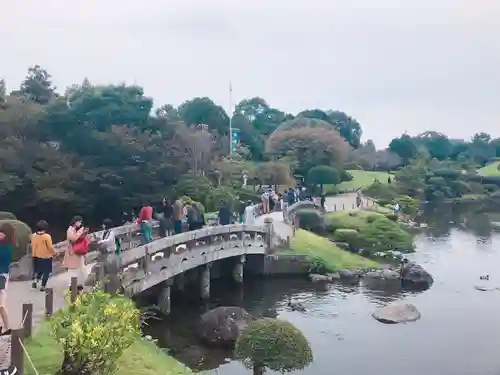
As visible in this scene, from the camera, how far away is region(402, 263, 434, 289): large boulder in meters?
28.2

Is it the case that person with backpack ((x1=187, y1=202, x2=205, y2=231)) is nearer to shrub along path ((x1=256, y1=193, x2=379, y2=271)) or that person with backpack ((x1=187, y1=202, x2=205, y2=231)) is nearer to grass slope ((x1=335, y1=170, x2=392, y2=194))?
shrub along path ((x1=256, y1=193, x2=379, y2=271))

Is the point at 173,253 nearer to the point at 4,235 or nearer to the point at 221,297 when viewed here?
the point at 221,297

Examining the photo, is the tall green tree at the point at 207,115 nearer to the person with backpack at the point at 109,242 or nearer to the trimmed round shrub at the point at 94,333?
the person with backpack at the point at 109,242

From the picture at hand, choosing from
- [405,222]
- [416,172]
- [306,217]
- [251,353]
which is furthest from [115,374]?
[416,172]

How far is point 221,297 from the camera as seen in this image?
2522 cm

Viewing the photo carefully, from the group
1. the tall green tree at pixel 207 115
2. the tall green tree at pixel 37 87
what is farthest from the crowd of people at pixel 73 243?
the tall green tree at pixel 207 115

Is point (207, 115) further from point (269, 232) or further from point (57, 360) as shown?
point (57, 360)

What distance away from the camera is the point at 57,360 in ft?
31.6

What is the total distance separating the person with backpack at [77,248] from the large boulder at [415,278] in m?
17.4

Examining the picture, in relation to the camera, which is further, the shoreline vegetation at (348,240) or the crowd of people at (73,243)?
the shoreline vegetation at (348,240)

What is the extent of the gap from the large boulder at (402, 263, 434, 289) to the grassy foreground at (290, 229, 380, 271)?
7.89 feet

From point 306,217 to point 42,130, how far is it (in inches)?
664

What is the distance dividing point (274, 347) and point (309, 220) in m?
24.6

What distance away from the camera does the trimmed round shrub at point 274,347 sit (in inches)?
579
